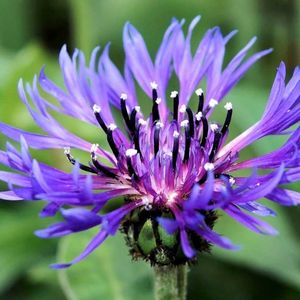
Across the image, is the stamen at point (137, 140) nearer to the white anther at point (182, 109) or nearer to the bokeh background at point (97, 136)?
the white anther at point (182, 109)

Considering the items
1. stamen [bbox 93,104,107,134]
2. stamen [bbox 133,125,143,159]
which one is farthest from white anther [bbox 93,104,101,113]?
stamen [bbox 133,125,143,159]

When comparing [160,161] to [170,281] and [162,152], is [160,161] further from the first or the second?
[170,281]

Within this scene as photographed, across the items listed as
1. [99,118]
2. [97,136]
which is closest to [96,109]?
[99,118]

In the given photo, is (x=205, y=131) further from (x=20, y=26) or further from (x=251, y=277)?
(x=20, y=26)

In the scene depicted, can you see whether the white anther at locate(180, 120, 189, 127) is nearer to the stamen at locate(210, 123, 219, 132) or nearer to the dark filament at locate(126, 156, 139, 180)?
the stamen at locate(210, 123, 219, 132)

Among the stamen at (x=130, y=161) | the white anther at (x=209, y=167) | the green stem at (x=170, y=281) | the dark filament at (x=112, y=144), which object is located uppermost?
the dark filament at (x=112, y=144)

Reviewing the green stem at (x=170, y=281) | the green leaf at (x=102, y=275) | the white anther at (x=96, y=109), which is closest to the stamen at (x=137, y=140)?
the white anther at (x=96, y=109)

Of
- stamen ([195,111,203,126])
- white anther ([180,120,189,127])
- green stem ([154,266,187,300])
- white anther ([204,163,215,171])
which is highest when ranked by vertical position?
stamen ([195,111,203,126])
